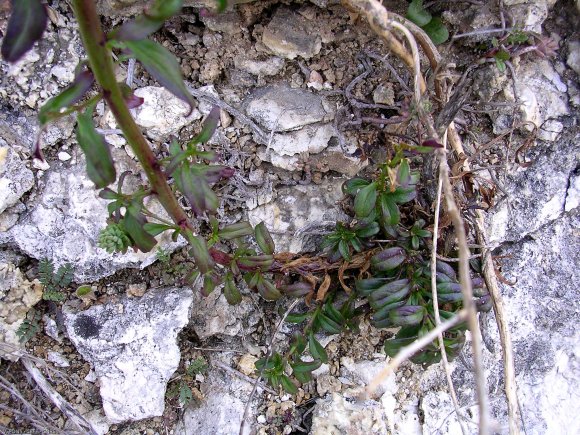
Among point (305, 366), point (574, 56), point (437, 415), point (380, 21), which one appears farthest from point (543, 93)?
point (305, 366)

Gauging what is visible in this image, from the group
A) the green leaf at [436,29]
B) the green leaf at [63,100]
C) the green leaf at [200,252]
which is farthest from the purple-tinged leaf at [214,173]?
the green leaf at [436,29]

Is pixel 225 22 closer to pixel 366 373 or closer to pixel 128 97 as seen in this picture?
pixel 128 97

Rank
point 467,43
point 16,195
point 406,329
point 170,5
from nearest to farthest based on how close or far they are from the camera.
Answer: point 170,5 < point 406,329 < point 16,195 < point 467,43

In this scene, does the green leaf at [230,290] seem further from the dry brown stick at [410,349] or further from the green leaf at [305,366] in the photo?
the dry brown stick at [410,349]

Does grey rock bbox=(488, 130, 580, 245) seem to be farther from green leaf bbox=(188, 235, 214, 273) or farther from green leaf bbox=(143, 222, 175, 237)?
green leaf bbox=(143, 222, 175, 237)

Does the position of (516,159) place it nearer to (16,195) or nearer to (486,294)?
(486,294)

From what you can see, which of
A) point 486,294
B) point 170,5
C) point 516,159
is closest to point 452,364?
point 486,294
